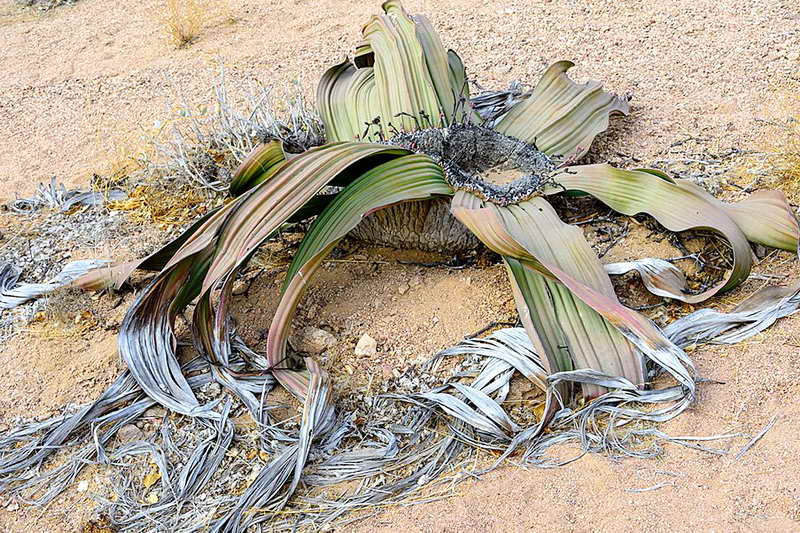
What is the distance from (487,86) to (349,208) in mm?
1459

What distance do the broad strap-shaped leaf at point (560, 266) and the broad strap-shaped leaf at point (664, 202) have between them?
0.62ft

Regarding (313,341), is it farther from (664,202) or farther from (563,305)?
(664,202)

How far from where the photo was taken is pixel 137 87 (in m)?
3.33

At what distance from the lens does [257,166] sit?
5.94 feet

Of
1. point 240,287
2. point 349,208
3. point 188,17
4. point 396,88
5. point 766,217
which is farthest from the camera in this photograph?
point 188,17

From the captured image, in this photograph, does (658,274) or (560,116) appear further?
(560,116)

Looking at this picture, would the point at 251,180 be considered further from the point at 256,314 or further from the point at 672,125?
the point at 672,125

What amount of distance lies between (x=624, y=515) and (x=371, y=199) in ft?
2.82

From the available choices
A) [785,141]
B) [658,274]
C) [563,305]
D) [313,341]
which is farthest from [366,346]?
[785,141]

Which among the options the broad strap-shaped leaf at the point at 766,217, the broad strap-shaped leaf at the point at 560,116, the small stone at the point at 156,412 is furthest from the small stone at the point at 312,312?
the broad strap-shaped leaf at the point at 766,217

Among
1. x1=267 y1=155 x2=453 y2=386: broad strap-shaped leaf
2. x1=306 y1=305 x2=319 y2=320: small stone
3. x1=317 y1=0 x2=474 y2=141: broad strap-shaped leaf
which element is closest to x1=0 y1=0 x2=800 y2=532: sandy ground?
x1=306 y1=305 x2=319 y2=320: small stone

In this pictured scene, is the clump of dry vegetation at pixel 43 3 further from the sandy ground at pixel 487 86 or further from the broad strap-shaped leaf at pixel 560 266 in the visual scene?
the broad strap-shaped leaf at pixel 560 266

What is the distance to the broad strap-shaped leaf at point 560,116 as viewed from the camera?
224 cm

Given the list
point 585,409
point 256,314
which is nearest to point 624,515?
point 585,409
